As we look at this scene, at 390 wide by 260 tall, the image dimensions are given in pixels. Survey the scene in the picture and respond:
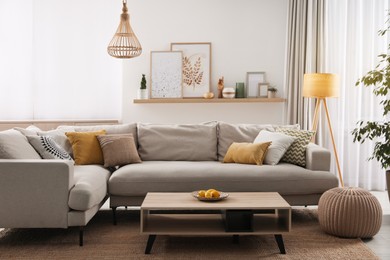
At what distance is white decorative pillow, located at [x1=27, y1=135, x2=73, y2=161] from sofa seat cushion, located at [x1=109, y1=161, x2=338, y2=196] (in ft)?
1.61

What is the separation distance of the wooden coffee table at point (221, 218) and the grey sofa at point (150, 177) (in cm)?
47

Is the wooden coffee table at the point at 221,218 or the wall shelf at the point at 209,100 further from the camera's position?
the wall shelf at the point at 209,100

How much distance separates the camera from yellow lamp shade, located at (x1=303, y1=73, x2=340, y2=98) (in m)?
5.79

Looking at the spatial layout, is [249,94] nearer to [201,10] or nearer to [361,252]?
[201,10]

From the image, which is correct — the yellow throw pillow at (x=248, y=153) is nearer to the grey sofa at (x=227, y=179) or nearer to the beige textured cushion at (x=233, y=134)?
the grey sofa at (x=227, y=179)

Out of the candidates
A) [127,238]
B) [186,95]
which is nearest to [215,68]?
[186,95]

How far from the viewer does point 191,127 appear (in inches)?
209

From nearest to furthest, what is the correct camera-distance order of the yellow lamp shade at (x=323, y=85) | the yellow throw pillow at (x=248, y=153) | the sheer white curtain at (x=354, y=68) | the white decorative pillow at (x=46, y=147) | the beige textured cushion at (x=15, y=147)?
the beige textured cushion at (x=15, y=147), the white decorative pillow at (x=46, y=147), the yellow throw pillow at (x=248, y=153), the yellow lamp shade at (x=323, y=85), the sheer white curtain at (x=354, y=68)

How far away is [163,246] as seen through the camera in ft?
12.5

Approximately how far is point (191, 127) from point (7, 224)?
84.0 inches

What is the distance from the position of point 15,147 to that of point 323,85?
11.0ft

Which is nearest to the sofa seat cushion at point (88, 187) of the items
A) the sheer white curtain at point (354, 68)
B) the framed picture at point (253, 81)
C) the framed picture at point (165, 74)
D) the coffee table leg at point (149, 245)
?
the coffee table leg at point (149, 245)

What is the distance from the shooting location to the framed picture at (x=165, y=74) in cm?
677

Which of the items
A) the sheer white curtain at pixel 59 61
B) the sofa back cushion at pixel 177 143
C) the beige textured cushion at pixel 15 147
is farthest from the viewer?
the sheer white curtain at pixel 59 61
